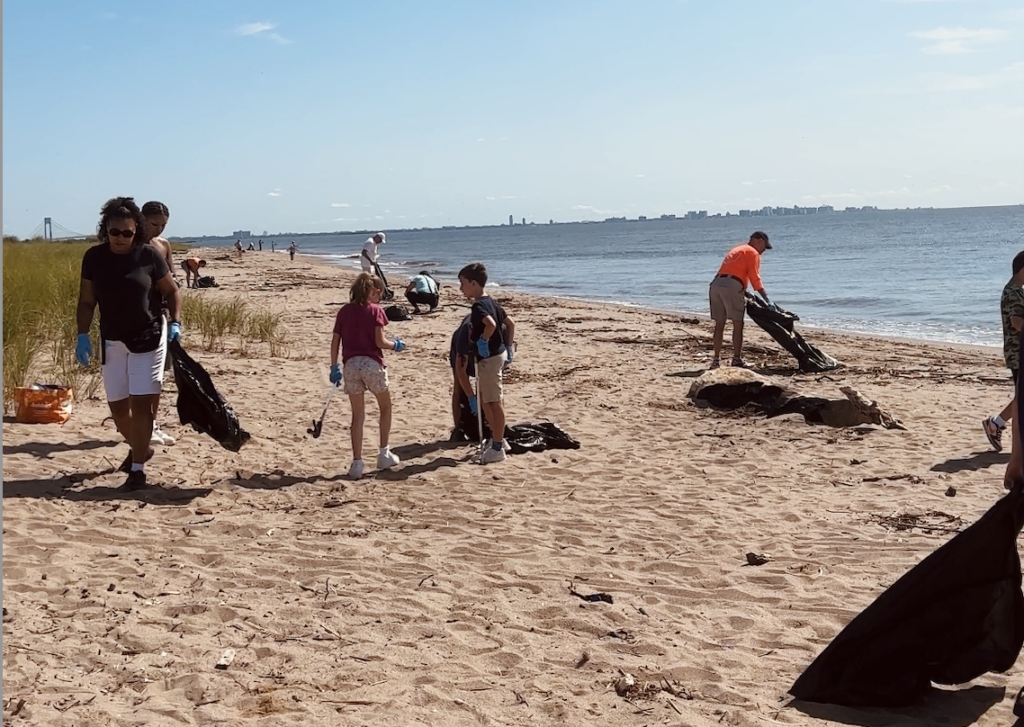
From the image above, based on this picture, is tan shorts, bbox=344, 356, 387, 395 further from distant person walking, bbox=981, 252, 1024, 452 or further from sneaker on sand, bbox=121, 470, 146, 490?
distant person walking, bbox=981, 252, 1024, 452

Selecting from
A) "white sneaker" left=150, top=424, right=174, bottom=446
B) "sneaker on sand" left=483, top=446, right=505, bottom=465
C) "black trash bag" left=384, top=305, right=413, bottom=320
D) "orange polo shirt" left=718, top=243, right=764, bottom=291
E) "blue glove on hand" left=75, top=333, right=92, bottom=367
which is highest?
"orange polo shirt" left=718, top=243, right=764, bottom=291

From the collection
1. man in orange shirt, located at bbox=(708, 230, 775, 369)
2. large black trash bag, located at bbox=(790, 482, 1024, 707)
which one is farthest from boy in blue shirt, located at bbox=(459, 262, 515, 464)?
man in orange shirt, located at bbox=(708, 230, 775, 369)

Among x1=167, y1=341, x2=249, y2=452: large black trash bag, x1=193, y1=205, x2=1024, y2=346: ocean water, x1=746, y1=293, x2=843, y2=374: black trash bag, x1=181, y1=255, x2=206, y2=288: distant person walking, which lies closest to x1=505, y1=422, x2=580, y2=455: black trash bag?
x1=167, y1=341, x2=249, y2=452: large black trash bag

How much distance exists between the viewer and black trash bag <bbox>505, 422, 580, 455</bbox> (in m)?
8.15

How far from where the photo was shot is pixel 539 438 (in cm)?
824

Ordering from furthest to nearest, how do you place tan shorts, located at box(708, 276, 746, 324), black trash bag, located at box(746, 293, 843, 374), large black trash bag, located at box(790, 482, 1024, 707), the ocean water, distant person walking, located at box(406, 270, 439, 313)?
the ocean water, distant person walking, located at box(406, 270, 439, 313), black trash bag, located at box(746, 293, 843, 374), tan shorts, located at box(708, 276, 746, 324), large black trash bag, located at box(790, 482, 1024, 707)

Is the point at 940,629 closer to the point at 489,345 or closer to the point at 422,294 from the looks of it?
the point at 489,345

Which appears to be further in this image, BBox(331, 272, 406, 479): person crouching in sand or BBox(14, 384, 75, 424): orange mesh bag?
BBox(14, 384, 75, 424): orange mesh bag

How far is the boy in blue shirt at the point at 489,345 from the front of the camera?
24.2 feet

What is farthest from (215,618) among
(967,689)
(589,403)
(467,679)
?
(589,403)

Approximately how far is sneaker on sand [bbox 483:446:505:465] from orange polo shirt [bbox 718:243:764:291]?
5.42 metres

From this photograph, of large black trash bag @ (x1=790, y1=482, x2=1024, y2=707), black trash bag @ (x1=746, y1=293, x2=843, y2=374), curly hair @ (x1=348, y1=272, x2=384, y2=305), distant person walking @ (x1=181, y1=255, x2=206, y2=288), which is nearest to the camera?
large black trash bag @ (x1=790, y1=482, x2=1024, y2=707)

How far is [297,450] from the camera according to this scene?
809 centimetres

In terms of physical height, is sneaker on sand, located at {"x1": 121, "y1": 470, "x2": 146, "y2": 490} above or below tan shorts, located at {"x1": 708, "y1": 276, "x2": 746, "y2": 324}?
below
